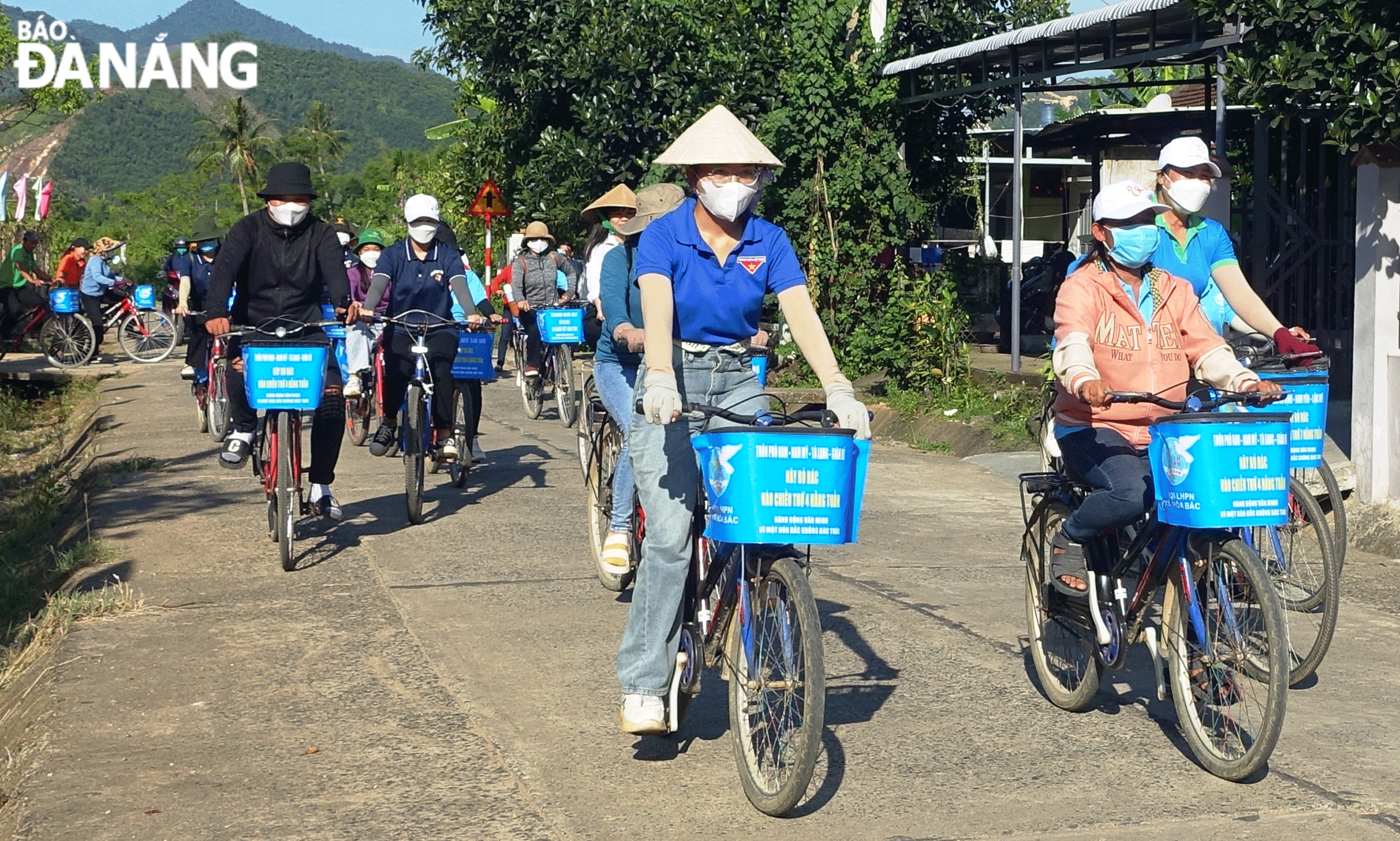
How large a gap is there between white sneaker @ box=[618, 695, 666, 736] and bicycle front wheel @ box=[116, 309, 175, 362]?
2145 cm

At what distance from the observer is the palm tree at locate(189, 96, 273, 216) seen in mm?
89500

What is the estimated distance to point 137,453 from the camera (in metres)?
13.1

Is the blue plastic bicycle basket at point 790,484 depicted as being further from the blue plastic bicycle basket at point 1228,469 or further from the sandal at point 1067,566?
the sandal at point 1067,566

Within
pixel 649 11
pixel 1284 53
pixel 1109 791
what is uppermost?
pixel 649 11

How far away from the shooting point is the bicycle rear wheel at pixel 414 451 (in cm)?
945

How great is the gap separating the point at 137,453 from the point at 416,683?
7920 mm

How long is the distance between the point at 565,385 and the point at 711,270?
32.5ft

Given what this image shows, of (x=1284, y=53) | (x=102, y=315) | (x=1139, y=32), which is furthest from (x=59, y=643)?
(x=102, y=315)

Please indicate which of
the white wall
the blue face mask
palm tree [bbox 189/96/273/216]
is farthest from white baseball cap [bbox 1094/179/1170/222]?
palm tree [bbox 189/96/273/216]

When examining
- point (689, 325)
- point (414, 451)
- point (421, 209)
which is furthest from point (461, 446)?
point (689, 325)

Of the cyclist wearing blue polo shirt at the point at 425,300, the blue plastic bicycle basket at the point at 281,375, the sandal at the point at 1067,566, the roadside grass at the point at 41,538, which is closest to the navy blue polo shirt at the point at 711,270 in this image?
the sandal at the point at 1067,566

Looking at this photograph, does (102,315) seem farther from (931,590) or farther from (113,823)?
(113,823)

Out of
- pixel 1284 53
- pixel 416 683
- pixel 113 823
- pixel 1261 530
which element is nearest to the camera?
pixel 113 823

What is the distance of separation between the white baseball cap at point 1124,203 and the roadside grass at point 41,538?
4598 mm
